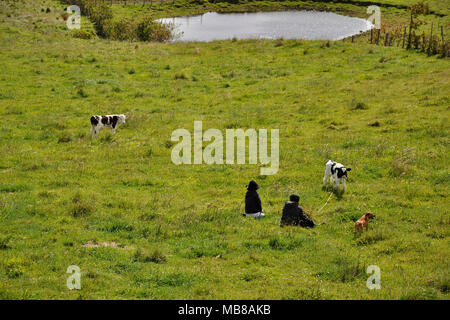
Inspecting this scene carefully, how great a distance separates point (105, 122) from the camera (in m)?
24.8

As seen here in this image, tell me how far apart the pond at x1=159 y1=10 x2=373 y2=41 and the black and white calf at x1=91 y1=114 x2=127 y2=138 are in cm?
3728

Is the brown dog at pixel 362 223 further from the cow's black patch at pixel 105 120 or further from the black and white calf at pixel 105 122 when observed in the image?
the cow's black patch at pixel 105 120

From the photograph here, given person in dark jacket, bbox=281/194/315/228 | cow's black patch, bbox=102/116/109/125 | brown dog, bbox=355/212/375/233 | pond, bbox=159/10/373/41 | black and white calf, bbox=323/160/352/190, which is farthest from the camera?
pond, bbox=159/10/373/41

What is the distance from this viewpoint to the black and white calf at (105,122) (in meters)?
24.4

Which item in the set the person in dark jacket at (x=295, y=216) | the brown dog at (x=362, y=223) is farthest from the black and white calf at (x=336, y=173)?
the person in dark jacket at (x=295, y=216)

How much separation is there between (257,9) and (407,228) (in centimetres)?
9062

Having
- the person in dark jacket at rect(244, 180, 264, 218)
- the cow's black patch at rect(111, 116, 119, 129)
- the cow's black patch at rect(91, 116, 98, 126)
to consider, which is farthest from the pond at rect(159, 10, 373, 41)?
the person in dark jacket at rect(244, 180, 264, 218)

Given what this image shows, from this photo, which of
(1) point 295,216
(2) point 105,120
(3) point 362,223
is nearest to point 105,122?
(2) point 105,120

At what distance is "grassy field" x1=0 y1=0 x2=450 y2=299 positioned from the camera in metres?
11.0

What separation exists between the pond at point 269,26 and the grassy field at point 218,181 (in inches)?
970

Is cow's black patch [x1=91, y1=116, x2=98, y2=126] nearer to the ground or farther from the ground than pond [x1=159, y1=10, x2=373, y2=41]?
nearer to the ground

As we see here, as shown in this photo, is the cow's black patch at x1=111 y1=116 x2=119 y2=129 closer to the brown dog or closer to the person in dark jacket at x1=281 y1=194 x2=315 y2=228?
the person in dark jacket at x1=281 y1=194 x2=315 y2=228

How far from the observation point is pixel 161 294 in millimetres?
10211

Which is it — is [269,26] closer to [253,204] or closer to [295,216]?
[253,204]
